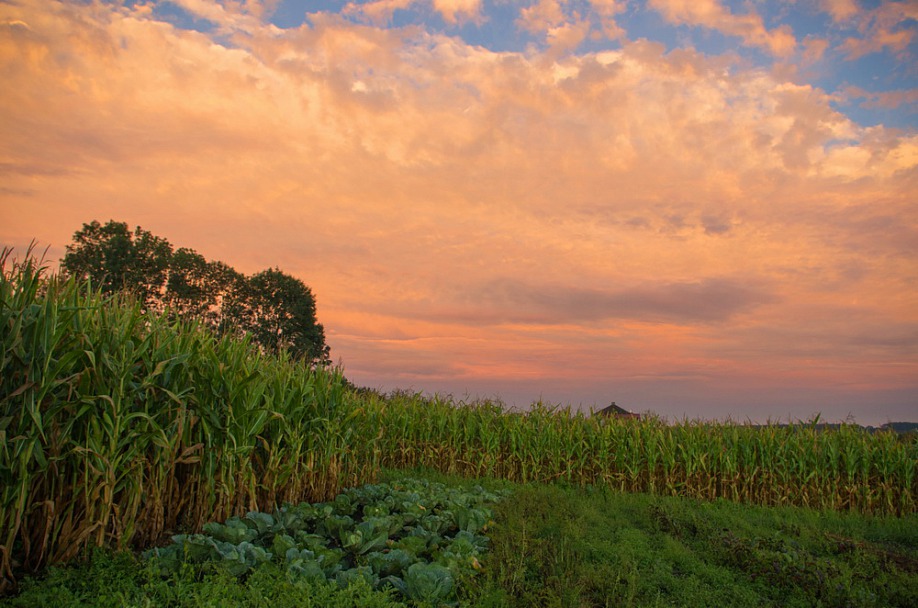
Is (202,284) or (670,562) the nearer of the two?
(670,562)

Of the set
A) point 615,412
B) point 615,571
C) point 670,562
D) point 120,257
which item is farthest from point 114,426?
point 120,257

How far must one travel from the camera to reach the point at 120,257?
29.9 metres

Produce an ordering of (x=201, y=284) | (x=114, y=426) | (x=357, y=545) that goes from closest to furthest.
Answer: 1. (x=114, y=426)
2. (x=357, y=545)
3. (x=201, y=284)

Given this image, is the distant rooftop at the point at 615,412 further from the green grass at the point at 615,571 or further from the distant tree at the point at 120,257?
the distant tree at the point at 120,257

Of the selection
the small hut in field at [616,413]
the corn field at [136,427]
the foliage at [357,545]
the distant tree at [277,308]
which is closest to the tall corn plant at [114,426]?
the corn field at [136,427]

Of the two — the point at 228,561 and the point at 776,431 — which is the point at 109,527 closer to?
the point at 228,561

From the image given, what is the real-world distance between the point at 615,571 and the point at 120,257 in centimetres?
3023

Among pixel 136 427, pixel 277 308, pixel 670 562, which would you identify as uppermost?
pixel 277 308

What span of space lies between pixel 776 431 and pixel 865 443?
1.75m

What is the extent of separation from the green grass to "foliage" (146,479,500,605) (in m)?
0.17

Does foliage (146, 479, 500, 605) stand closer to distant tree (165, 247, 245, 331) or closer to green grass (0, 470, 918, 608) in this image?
green grass (0, 470, 918, 608)

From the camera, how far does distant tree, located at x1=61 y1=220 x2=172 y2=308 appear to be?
97.8 ft

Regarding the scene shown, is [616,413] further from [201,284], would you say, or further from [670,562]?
[201,284]

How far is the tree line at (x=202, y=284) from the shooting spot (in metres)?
30.1
